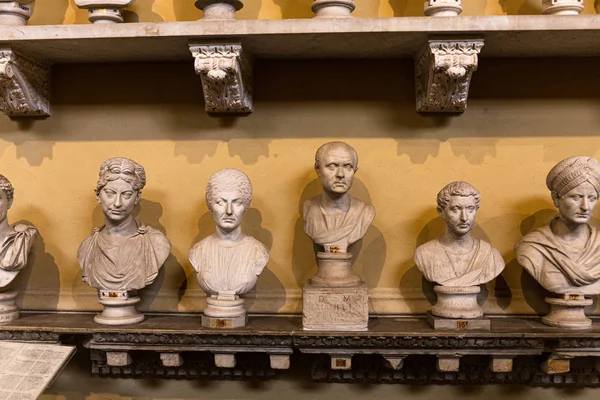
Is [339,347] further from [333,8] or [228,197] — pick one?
[333,8]

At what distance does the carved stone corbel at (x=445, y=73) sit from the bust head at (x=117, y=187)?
62.8 inches

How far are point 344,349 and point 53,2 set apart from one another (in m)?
2.59

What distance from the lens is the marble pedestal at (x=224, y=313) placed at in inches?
120

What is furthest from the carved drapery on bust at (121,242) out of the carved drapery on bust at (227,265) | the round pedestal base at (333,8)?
the round pedestal base at (333,8)

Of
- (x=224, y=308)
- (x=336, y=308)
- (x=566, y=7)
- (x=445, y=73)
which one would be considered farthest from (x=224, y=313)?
(x=566, y=7)

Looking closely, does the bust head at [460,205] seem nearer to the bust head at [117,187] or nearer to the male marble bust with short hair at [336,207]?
the male marble bust with short hair at [336,207]

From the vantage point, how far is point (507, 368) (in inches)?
119

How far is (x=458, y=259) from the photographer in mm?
3074

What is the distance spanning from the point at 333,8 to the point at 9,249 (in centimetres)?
208

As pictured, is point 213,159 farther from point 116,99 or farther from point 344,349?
point 344,349

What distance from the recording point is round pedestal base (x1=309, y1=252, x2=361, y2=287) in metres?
3.07

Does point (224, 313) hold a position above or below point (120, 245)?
below

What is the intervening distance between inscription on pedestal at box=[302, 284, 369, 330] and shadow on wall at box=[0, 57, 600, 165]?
2.98 ft

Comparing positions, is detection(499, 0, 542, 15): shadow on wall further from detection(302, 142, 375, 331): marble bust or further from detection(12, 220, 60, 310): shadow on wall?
detection(12, 220, 60, 310): shadow on wall
